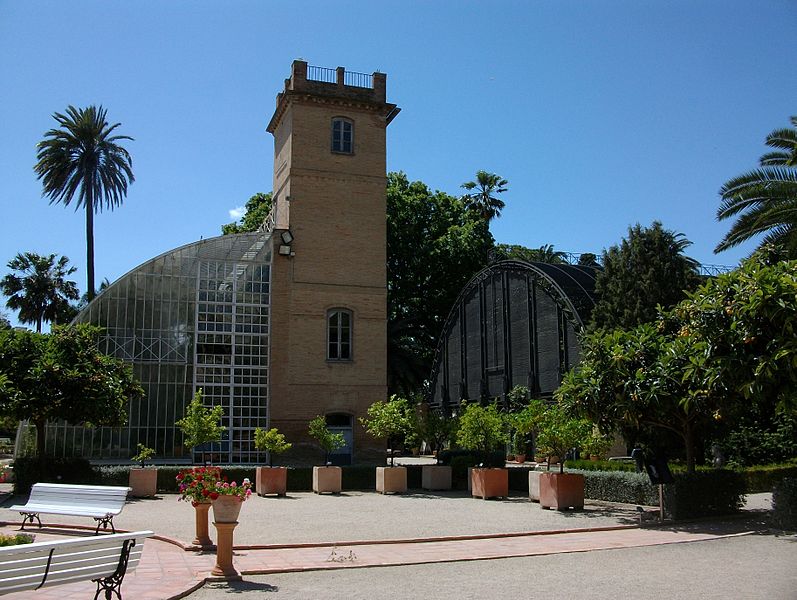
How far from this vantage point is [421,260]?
148ft

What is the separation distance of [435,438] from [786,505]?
13.7m

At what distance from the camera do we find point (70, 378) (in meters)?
20.3

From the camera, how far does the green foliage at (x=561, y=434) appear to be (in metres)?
18.4

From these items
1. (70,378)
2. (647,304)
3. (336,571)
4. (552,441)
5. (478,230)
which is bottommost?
(336,571)

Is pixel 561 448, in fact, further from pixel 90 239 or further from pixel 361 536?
pixel 90 239

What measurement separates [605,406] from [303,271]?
51.7ft

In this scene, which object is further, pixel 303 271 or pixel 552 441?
pixel 303 271

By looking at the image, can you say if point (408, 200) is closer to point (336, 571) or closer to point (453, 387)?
point (453, 387)

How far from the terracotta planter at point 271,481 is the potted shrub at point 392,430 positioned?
122 inches

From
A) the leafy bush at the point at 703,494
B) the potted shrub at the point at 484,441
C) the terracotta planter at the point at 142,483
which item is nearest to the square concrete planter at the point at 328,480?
the potted shrub at the point at 484,441

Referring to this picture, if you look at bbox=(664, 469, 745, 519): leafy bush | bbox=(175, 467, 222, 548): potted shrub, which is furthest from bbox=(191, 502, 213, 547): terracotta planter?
bbox=(664, 469, 745, 519): leafy bush

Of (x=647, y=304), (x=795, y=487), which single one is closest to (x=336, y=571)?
(x=795, y=487)

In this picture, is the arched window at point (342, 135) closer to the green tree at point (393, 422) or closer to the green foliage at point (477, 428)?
the green tree at point (393, 422)

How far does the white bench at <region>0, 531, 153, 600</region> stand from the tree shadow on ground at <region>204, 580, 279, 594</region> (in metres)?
1.37
